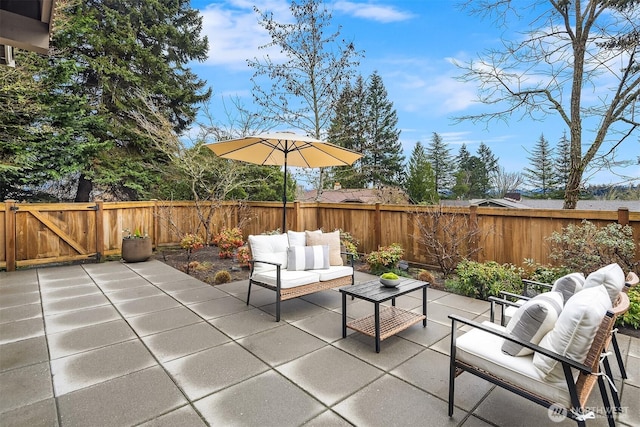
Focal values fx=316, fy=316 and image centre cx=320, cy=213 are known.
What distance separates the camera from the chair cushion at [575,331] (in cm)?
162

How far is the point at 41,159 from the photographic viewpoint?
9281 mm

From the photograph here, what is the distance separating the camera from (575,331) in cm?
165

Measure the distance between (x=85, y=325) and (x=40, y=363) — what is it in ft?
2.80

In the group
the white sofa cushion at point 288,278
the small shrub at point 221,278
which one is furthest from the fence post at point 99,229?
the white sofa cushion at point 288,278

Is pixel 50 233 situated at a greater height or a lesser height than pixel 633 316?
greater

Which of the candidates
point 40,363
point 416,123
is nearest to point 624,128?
point 40,363

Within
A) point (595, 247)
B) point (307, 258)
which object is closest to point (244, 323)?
point (307, 258)

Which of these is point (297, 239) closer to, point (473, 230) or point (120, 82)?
point (473, 230)

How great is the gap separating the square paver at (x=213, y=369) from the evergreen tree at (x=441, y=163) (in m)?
31.9

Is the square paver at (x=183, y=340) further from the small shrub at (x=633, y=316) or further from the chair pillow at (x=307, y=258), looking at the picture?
the small shrub at (x=633, y=316)

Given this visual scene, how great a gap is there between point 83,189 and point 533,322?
1375cm

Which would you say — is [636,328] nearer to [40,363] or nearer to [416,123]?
[40,363]

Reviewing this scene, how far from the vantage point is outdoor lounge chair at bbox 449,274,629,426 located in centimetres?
163

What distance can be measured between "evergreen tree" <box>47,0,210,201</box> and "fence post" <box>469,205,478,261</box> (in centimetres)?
1014
